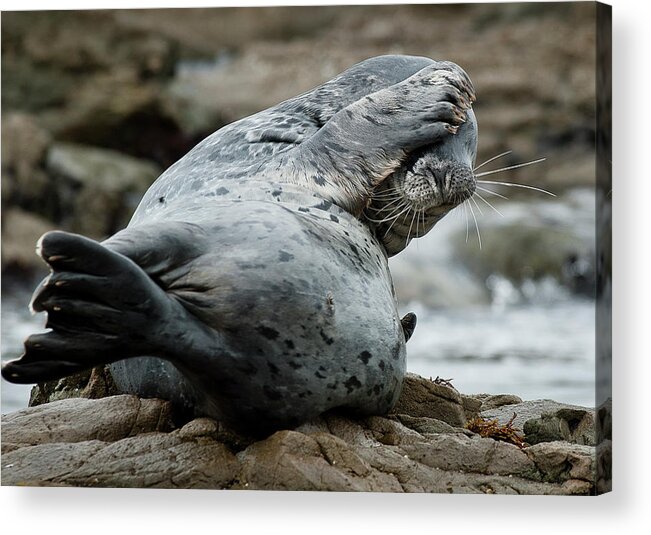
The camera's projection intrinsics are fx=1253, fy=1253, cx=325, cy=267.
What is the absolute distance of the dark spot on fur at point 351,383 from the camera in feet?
13.1

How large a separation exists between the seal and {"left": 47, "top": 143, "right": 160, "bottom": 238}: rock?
157 inches

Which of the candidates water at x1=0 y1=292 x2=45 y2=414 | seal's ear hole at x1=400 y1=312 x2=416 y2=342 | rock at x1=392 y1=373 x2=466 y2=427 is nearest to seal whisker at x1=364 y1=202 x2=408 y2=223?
seal's ear hole at x1=400 y1=312 x2=416 y2=342

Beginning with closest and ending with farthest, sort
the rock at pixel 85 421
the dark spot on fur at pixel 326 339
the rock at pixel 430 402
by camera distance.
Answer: the dark spot on fur at pixel 326 339 < the rock at pixel 85 421 < the rock at pixel 430 402

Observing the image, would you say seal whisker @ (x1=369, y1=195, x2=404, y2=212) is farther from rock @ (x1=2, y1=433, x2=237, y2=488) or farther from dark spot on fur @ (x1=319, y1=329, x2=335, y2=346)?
rock @ (x1=2, y1=433, x2=237, y2=488)

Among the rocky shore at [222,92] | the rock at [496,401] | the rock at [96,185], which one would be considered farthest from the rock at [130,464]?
the rock at [96,185]

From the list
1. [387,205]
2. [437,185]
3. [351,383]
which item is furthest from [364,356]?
[437,185]

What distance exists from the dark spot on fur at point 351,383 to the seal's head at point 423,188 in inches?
29.5

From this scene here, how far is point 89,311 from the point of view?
11.3 feet

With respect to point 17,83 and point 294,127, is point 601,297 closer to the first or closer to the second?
point 294,127

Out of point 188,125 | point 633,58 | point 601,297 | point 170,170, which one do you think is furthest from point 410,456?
point 188,125

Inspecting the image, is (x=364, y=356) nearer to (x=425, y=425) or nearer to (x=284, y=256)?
(x=284, y=256)

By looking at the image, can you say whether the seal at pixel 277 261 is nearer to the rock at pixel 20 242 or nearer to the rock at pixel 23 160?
the rock at pixel 20 242

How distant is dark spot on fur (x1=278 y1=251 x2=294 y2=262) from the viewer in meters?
3.84

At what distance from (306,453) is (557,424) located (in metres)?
1.10
